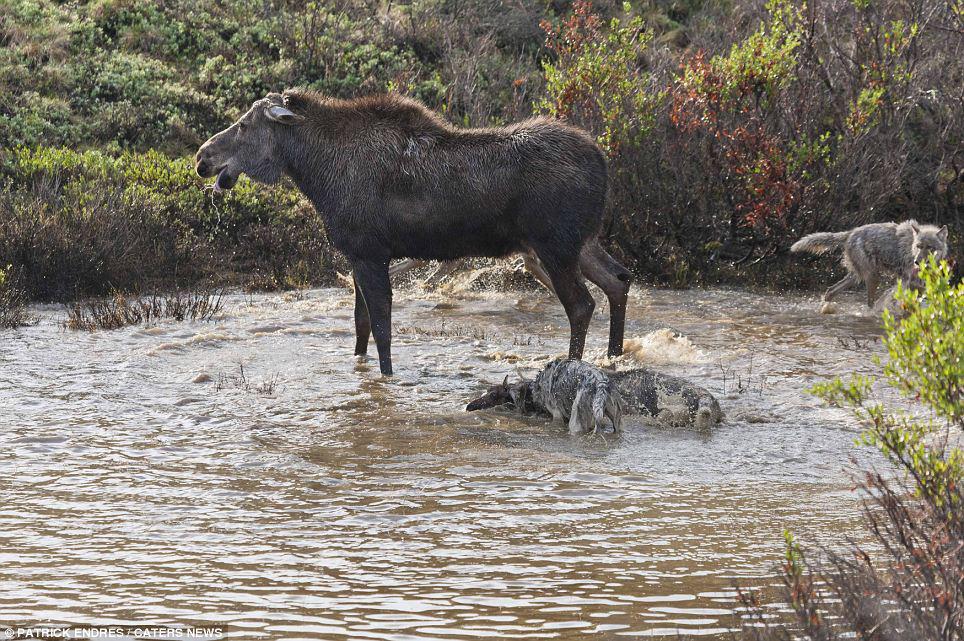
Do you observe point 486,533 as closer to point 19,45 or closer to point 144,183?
point 144,183

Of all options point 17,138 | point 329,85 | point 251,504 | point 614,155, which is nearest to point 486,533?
point 251,504

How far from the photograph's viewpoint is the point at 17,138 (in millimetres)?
16031

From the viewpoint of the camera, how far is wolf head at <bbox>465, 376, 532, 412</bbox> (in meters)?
8.03

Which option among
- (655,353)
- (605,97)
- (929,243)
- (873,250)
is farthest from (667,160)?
(655,353)

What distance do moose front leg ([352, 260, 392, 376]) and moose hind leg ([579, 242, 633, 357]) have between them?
1.76 metres

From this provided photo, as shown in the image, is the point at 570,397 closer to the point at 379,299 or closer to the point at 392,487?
the point at 392,487

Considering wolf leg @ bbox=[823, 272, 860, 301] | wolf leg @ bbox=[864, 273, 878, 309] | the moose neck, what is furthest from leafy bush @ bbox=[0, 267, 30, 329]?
wolf leg @ bbox=[864, 273, 878, 309]

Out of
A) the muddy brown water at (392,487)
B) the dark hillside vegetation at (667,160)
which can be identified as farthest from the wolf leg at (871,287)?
the dark hillside vegetation at (667,160)

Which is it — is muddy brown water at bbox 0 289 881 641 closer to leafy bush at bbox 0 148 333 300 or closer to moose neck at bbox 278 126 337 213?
moose neck at bbox 278 126 337 213

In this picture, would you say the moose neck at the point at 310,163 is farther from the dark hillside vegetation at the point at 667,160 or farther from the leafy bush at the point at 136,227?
the dark hillside vegetation at the point at 667,160

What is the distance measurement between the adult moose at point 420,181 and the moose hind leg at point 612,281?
21 mm

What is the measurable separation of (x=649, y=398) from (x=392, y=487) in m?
2.22

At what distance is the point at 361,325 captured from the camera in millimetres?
9984

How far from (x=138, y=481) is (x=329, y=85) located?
43.7ft
